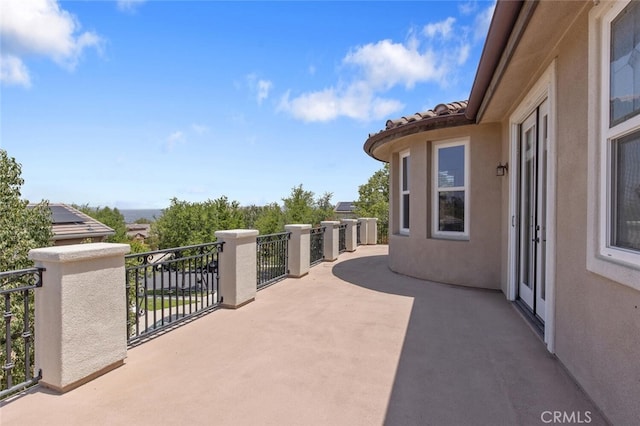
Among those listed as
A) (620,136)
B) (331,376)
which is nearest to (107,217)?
(331,376)

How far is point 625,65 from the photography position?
6.74 feet

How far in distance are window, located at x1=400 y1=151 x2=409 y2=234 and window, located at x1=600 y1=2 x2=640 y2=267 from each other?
17.7 feet

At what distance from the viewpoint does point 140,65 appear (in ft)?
29.1

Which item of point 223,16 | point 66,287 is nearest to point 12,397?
point 66,287

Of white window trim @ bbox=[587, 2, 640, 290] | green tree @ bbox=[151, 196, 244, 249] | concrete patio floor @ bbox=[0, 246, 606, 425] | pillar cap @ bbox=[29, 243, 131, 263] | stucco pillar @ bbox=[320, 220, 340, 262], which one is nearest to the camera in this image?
white window trim @ bbox=[587, 2, 640, 290]

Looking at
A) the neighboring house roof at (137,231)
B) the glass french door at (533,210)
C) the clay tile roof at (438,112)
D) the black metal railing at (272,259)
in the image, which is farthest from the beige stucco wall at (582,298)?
the neighboring house roof at (137,231)

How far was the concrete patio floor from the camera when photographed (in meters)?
2.30

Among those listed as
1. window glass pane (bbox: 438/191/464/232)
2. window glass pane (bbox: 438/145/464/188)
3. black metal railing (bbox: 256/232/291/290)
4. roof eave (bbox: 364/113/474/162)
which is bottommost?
black metal railing (bbox: 256/232/291/290)

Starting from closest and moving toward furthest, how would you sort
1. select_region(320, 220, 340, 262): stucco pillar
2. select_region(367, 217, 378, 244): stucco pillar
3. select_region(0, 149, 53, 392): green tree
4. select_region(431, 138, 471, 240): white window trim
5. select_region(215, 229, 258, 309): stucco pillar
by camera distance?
select_region(215, 229, 258, 309): stucco pillar → select_region(431, 138, 471, 240): white window trim → select_region(0, 149, 53, 392): green tree → select_region(320, 220, 340, 262): stucco pillar → select_region(367, 217, 378, 244): stucco pillar

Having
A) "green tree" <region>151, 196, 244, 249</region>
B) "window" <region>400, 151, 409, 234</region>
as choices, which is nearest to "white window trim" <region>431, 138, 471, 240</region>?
"window" <region>400, 151, 409, 234</region>

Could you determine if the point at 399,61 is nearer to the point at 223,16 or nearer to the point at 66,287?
the point at 223,16

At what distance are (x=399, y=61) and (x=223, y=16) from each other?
5784mm

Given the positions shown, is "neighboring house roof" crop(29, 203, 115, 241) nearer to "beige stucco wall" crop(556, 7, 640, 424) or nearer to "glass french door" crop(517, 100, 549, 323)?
"glass french door" crop(517, 100, 549, 323)

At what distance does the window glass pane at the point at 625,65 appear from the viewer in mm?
1945
